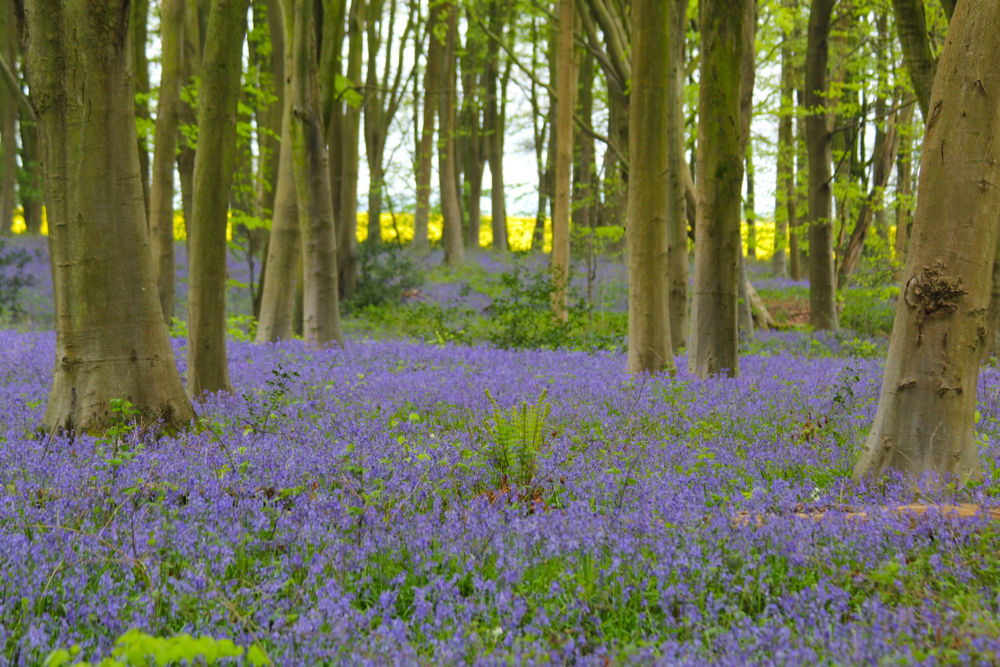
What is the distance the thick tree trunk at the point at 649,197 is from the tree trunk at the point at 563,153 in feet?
18.4

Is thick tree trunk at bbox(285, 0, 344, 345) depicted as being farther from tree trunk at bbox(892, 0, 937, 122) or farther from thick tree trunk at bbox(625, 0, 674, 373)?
tree trunk at bbox(892, 0, 937, 122)

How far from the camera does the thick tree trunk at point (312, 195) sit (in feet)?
33.9

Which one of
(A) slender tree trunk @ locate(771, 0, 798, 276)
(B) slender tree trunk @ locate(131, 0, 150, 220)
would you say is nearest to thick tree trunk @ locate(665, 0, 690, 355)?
(B) slender tree trunk @ locate(131, 0, 150, 220)

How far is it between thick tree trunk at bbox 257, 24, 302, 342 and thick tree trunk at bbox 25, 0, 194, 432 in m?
6.61

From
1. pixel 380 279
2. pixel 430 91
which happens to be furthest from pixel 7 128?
pixel 380 279

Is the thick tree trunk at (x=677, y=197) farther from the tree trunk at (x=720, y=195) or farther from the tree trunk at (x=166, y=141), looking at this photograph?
the tree trunk at (x=166, y=141)

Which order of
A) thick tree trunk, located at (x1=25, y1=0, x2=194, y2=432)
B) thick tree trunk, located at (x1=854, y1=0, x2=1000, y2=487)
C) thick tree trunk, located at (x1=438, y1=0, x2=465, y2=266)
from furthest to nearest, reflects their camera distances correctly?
thick tree trunk, located at (x1=438, y1=0, x2=465, y2=266) → thick tree trunk, located at (x1=25, y1=0, x2=194, y2=432) → thick tree trunk, located at (x1=854, y1=0, x2=1000, y2=487)

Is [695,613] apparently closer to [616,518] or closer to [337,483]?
[616,518]

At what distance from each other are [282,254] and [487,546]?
30.9ft

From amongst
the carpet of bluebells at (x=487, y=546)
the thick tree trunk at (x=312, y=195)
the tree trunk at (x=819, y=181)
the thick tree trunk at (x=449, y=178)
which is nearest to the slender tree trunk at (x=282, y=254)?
the thick tree trunk at (x=312, y=195)

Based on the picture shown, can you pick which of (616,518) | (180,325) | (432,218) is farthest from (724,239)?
(432,218)

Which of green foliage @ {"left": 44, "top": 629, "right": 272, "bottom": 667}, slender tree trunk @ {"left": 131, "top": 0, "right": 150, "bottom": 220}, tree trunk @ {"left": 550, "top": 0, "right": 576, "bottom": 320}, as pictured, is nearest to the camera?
green foliage @ {"left": 44, "top": 629, "right": 272, "bottom": 667}

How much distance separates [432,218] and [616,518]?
43.9 m

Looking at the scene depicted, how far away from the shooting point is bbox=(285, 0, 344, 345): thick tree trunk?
10320 mm
